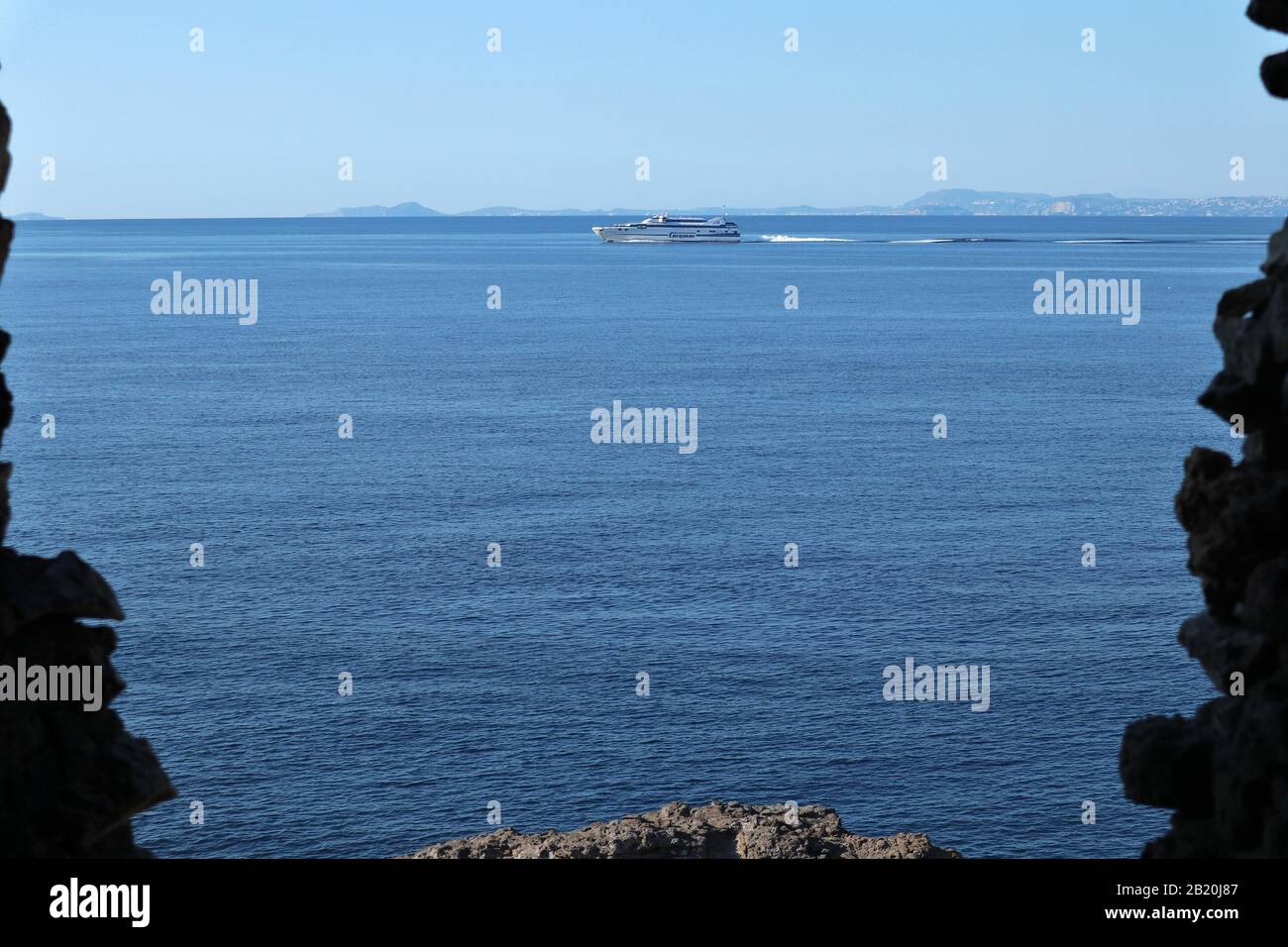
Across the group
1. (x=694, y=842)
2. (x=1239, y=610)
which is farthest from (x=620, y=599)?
(x=1239, y=610)

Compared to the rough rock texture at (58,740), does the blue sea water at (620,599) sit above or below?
below

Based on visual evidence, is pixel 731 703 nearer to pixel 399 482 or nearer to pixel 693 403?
pixel 399 482

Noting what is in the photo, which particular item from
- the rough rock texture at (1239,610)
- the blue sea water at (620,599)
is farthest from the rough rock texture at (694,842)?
the rough rock texture at (1239,610)

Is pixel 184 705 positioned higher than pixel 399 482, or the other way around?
pixel 399 482

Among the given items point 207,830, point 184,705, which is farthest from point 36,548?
point 207,830

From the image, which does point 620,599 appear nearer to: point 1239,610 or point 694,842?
point 694,842

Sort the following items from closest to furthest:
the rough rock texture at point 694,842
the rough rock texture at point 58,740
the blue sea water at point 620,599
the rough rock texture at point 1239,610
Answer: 1. the rough rock texture at point 1239,610
2. the rough rock texture at point 58,740
3. the rough rock texture at point 694,842
4. the blue sea water at point 620,599

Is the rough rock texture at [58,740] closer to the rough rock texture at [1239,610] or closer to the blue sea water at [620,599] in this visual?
the rough rock texture at [1239,610]
